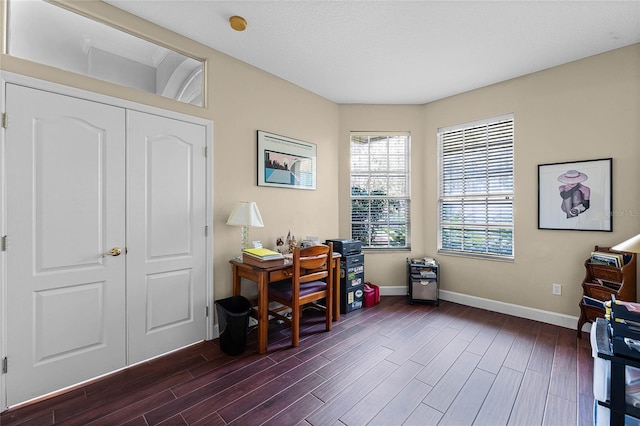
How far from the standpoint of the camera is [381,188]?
4.12m

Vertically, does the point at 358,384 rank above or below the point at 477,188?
below

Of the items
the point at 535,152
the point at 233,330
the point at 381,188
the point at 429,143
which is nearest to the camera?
the point at 233,330

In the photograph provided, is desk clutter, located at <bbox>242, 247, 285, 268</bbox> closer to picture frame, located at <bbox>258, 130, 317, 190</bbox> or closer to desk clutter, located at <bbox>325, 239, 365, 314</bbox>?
picture frame, located at <bbox>258, 130, 317, 190</bbox>

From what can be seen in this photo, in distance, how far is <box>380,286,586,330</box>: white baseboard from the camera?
2988 mm

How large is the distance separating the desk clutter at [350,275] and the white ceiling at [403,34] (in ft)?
6.70

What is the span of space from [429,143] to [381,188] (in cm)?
93

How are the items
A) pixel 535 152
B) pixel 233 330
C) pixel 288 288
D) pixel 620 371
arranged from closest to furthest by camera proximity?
pixel 620 371 < pixel 233 330 < pixel 288 288 < pixel 535 152

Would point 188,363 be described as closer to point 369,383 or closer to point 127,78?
point 369,383

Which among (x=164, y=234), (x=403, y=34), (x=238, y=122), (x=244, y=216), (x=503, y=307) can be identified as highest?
(x=403, y=34)

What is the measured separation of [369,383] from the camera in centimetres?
205

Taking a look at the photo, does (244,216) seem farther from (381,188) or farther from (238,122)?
(381,188)

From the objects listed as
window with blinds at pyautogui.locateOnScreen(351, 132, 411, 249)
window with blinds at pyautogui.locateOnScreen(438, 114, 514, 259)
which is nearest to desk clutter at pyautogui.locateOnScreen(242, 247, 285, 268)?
window with blinds at pyautogui.locateOnScreen(351, 132, 411, 249)

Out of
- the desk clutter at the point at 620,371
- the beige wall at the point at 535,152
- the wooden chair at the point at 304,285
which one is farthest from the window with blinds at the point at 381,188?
the desk clutter at the point at 620,371

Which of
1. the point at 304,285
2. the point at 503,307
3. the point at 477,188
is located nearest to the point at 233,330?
the point at 304,285
